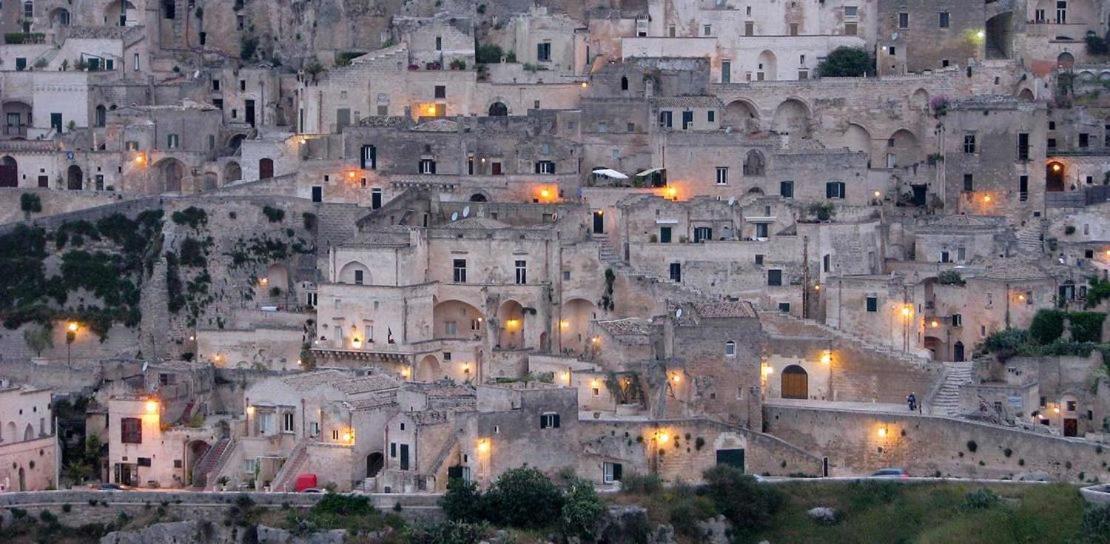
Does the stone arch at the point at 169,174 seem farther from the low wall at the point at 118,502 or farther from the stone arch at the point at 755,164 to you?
the low wall at the point at 118,502

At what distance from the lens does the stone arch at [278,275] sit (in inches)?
3511

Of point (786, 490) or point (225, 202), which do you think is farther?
point (225, 202)

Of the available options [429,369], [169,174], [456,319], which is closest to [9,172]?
[169,174]

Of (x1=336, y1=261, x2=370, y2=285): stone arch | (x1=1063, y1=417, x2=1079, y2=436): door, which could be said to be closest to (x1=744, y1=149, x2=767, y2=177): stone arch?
(x1=336, y1=261, x2=370, y2=285): stone arch

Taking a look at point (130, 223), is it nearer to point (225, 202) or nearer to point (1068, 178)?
point (225, 202)

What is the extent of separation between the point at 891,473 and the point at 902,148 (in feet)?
67.0

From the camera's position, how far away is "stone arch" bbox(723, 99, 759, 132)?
9512 centimetres

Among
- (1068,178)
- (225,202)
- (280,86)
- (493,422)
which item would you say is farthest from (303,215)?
(1068,178)

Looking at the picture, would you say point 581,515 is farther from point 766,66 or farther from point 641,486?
point 766,66

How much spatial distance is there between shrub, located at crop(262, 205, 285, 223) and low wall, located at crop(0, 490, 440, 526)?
14362mm

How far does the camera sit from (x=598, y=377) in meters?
79.2

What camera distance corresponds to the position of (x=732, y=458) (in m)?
77.5

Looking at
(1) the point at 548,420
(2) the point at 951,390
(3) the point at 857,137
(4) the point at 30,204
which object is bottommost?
(1) the point at 548,420

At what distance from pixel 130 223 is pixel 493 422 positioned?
18.4m
